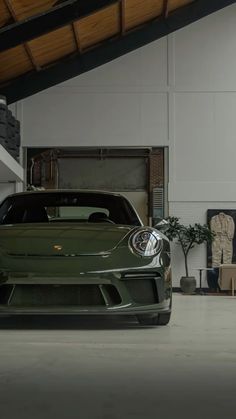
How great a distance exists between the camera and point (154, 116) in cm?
1460

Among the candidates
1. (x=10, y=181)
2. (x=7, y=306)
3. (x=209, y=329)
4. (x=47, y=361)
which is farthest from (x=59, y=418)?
(x=10, y=181)

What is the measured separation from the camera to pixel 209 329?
14.6ft

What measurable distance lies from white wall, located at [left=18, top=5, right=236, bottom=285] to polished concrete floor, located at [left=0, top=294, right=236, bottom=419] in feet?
33.5

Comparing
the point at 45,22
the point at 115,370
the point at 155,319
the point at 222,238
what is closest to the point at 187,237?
the point at 222,238

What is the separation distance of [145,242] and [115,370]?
1384 millimetres

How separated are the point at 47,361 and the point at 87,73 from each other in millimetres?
12306

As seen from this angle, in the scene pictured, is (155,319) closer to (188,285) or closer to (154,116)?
(188,285)

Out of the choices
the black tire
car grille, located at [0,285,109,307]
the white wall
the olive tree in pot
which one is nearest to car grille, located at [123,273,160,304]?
car grille, located at [0,285,109,307]

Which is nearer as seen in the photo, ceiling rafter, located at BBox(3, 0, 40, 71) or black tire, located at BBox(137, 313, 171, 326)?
black tire, located at BBox(137, 313, 171, 326)

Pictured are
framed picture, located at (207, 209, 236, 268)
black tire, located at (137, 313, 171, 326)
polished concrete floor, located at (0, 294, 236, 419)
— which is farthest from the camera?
framed picture, located at (207, 209, 236, 268)

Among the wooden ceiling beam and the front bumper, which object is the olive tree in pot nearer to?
the wooden ceiling beam

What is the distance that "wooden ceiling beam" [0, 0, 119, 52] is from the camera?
9820 mm

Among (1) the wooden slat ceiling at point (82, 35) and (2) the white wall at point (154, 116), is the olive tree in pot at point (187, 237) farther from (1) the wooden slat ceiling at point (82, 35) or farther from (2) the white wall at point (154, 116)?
(1) the wooden slat ceiling at point (82, 35)

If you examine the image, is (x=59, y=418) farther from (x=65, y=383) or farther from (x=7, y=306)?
(x=7, y=306)
